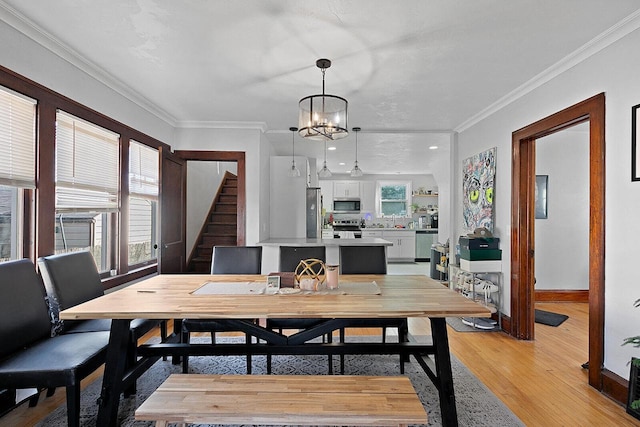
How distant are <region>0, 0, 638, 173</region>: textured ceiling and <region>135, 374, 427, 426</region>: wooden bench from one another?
2.04m

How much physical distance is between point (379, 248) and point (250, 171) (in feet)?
7.27

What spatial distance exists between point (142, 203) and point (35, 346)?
2111 millimetres

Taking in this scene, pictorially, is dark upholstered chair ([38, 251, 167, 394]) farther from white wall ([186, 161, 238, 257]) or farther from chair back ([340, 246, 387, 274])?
white wall ([186, 161, 238, 257])

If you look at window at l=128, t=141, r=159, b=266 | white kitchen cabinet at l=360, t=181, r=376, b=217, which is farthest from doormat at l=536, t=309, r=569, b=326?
white kitchen cabinet at l=360, t=181, r=376, b=217

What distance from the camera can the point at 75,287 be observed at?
7.90ft

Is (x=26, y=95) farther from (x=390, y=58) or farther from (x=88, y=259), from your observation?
(x=390, y=58)

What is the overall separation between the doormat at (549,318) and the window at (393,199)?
17.8 ft

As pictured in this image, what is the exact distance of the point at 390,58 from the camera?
8.59 ft

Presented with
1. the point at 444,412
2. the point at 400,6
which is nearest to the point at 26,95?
the point at 400,6

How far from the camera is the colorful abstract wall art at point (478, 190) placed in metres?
3.86

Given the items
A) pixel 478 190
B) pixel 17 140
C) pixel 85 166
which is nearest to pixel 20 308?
pixel 17 140

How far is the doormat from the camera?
390 cm

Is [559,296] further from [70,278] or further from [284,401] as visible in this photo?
[70,278]

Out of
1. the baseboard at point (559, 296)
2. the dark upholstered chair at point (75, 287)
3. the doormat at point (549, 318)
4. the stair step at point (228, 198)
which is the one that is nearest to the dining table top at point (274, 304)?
the dark upholstered chair at point (75, 287)
